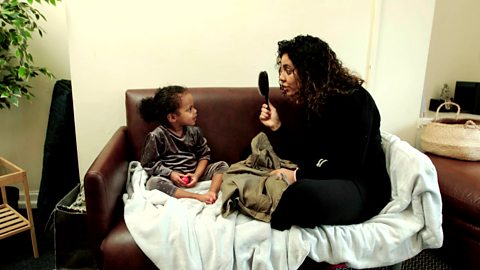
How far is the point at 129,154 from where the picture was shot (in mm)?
1591

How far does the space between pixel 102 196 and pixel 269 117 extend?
0.82 metres

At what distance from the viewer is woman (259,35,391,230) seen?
3.67 ft

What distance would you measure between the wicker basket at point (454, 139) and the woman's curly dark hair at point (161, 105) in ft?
4.32

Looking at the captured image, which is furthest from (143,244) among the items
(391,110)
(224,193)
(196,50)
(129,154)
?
(391,110)

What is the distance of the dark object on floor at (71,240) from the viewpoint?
4.66ft

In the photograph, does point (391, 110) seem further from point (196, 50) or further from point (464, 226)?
point (196, 50)

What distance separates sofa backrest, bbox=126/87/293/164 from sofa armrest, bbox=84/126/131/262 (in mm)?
488

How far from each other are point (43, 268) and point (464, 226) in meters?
1.83

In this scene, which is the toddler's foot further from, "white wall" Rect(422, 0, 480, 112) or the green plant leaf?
"white wall" Rect(422, 0, 480, 112)

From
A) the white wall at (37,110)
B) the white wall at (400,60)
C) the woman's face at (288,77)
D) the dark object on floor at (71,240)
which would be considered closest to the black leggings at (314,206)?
the woman's face at (288,77)

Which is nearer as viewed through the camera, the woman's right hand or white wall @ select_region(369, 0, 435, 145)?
the woman's right hand

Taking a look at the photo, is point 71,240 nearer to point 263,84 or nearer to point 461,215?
point 263,84

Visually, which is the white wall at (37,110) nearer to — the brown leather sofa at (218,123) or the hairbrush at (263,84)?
the brown leather sofa at (218,123)

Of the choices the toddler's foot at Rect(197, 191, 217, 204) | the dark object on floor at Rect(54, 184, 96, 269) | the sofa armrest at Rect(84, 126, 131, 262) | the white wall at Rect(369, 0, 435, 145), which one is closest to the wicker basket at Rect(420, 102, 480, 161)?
the white wall at Rect(369, 0, 435, 145)
